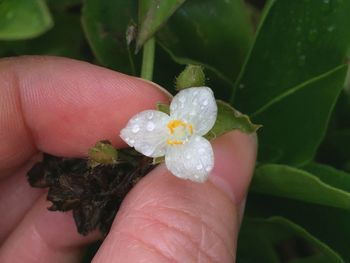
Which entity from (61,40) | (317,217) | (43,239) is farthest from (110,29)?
(317,217)

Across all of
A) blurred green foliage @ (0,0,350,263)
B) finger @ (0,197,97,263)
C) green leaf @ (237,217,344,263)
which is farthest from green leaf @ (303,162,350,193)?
finger @ (0,197,97,263)

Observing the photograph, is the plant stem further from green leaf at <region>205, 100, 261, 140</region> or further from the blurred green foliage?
green leaf at <region>205, 100, 261, 140</region>

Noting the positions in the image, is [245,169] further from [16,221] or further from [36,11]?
[16,221]

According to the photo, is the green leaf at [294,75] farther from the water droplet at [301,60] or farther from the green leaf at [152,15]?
the green leaf at [152,15]

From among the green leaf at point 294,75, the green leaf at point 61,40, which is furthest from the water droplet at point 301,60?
the green leaf at point 61,40

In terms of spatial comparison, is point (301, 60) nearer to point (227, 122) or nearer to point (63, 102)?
point (227, 122)

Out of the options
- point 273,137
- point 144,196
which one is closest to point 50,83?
point 144,196
